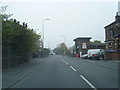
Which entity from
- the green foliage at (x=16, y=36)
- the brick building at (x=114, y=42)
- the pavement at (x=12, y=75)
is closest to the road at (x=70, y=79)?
the pavement at (x=12, y=75)

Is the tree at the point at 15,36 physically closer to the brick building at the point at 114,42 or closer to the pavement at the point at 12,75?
the pavement at the point at 12,75

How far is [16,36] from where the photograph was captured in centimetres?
2864

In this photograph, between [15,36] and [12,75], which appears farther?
[15,36]

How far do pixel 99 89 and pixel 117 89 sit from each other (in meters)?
0.76

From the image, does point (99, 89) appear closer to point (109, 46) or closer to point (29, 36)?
point (29, 36)

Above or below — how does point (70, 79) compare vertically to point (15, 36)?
below

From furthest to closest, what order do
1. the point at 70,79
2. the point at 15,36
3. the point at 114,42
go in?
the point at 114,42 → the point at 15,36 → the point at 70,79

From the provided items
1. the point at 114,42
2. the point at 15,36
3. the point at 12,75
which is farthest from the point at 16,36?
the point at 114,42

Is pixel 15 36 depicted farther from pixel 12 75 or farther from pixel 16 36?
pixel 12 75

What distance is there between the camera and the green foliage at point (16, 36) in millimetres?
24766

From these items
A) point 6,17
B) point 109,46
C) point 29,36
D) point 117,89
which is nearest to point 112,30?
point 109,46

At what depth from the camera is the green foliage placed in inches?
975

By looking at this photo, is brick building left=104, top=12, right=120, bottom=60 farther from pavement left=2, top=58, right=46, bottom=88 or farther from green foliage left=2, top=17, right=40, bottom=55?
pavement left=2, top=58, right=46, bottom=88

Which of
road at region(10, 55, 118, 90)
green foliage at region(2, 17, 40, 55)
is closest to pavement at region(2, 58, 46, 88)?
road at region(10, 55, 118, 90)
